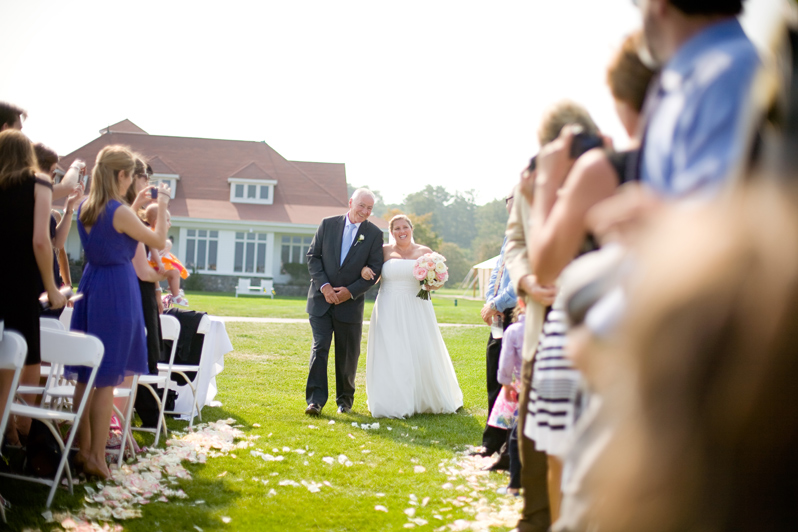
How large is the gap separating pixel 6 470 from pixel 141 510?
3.93ft

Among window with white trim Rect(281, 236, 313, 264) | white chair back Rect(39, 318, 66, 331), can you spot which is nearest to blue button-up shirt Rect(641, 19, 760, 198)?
white chair back Rect(39, 318, 66, 331)

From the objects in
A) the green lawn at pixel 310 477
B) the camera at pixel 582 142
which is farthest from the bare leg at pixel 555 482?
the green lawn at pixel 310 477

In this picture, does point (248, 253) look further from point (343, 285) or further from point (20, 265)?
point (20, 265)

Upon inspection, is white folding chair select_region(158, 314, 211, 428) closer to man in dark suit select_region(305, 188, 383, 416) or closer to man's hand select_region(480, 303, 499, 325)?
man in dark suit select_region(305, 188, 383, 416)

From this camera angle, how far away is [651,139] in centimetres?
162

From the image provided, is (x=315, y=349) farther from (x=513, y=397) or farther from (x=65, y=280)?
(x=513, y=397)

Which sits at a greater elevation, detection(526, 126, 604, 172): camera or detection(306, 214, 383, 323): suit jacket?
detection(526, 126, 604, 172): camera

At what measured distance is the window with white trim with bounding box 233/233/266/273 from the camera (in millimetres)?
38750

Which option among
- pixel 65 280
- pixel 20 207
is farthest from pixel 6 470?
pixel 65 280

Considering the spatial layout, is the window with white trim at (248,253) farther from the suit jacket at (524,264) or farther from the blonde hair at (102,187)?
the suit jacket at (524,264)

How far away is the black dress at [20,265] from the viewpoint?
416 cm

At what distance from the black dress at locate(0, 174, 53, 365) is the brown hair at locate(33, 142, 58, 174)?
1.09 m

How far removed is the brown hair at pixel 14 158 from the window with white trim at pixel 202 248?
3509 cm

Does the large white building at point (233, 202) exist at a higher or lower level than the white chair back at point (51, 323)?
higher
